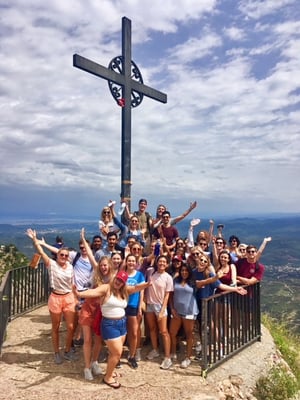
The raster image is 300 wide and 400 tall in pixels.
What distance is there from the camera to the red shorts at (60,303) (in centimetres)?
589

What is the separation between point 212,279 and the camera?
234 inches

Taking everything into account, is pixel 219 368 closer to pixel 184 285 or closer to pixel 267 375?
pixel 267 375

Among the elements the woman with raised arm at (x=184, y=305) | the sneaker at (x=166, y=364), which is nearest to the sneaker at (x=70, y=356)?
the sneaker at (x=166, y=364)

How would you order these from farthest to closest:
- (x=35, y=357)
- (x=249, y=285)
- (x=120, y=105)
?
(x=120, y=105)
(x=249, y=285)
(x=35, y=357)

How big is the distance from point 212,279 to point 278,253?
6786 inches

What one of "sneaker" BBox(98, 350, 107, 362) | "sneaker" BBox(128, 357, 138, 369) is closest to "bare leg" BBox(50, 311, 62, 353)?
"sneaker" BBox(98, 350, 107, 362)

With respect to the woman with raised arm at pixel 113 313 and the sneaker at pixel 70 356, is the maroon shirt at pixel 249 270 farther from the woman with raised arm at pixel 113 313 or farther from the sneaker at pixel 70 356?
the sneaker at pixel 70 356

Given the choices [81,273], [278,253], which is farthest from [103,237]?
[278,253]

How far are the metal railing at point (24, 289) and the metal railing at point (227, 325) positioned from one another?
4208 mm

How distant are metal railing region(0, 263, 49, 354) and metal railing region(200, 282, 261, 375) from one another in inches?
Result: 166

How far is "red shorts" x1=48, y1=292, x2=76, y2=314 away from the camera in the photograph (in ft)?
19.3

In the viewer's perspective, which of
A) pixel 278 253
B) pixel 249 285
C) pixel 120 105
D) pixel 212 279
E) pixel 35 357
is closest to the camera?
pixel 212 279

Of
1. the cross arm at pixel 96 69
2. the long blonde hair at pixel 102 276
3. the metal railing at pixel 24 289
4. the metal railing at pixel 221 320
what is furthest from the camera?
the cross arm at pixel 96 69

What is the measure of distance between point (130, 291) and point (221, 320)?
5.92ft
